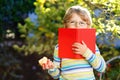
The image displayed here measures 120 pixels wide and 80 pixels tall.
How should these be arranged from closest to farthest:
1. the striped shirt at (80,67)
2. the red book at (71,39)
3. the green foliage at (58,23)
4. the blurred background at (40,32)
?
the red book at (71,39) → the striped shirt at (80,67) → the green foliage at (58,23) → the blurred background at (40,32)

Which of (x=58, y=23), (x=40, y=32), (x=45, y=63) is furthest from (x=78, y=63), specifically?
(x=40, y=32)

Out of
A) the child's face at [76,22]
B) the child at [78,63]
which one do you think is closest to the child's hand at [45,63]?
the child at [78,63]

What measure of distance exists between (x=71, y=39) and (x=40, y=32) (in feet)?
8.62

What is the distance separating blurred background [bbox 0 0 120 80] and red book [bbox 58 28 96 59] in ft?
3.25

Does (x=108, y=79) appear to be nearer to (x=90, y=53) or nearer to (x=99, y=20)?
(x=99, y=20)

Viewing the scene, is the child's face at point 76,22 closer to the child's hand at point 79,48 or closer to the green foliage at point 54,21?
the child's hand at point 79,48

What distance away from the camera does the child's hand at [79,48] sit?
3164mm

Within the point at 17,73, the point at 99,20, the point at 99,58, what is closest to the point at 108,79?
the point at 99,20

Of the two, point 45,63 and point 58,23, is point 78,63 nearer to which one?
point 45,63

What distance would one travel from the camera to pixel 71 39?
10.5 ft

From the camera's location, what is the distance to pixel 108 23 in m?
4.85

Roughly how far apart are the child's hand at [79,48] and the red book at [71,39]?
0.02 meters

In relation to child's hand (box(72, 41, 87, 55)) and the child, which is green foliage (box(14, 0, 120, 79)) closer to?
the child

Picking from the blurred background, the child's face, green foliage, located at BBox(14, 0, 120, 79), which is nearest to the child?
the child's face
